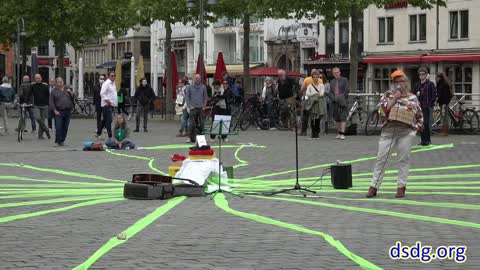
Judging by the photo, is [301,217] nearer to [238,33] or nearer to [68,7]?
[68,7]

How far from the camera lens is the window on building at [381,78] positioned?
64.1 metres

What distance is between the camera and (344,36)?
6762 cm

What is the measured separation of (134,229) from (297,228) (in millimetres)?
1737

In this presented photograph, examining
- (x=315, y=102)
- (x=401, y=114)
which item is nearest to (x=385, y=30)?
(x=315, y=102)

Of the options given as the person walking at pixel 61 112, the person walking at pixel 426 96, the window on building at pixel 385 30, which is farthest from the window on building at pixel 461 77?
the person walking at pixel 61 112

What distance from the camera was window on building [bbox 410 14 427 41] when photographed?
61.5 m

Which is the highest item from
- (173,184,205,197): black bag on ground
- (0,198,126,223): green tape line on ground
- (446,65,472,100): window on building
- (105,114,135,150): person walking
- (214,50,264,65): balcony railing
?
(214,50,264,65): balcony railing

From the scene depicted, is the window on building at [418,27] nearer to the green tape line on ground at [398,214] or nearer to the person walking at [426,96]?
the person walking at [426,96]

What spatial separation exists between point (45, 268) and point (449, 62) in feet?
171

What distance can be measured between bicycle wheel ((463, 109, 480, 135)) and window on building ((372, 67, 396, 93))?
33.1 metres

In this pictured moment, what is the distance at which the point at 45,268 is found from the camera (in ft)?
28.8

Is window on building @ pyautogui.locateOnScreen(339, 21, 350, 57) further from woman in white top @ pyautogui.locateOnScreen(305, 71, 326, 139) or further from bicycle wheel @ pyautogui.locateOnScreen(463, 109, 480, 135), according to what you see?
woman in white top @ pyautogui.locateOnScreen(305, 71, 326, 139)

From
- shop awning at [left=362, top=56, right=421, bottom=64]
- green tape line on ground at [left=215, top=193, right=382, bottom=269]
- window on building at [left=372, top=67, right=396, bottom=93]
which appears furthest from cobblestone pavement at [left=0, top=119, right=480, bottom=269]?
window on building at [left=372, top=67, right=396, bottom=93]

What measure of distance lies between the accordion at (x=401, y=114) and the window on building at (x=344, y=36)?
175 feet
